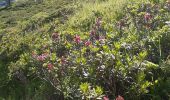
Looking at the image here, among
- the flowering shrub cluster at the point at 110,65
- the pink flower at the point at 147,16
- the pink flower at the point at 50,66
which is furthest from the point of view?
the pink flower at the point at 147,16

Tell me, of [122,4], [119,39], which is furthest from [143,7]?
[122,4]

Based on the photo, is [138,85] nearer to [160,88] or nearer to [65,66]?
[160,88]

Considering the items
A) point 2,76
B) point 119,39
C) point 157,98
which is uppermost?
point 119,39

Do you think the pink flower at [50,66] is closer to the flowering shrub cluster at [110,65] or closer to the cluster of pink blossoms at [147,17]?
the flowering shrub cluster at [110,65]

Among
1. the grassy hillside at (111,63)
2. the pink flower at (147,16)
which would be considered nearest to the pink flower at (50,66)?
the grassy hillside at (111,63)

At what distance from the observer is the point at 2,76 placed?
429 inches

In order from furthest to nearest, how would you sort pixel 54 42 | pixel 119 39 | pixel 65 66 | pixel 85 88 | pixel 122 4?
pixel 122 4, pixel 54 42, pixel 119 39, pixel 65 66, pixel 85 88

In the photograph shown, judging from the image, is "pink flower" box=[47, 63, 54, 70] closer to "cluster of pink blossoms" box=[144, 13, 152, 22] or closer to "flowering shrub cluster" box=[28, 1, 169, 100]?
"flowering shrub cluster" box=[28, 1, 169, 100]

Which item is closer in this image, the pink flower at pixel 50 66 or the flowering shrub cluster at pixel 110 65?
Result: the flowering shrub cluster at pixel 110 65

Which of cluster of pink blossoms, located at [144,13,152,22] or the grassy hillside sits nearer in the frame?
the grassy hillside

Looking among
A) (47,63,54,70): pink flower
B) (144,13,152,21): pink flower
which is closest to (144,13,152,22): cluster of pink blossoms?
(144,13,152,21): pink flower

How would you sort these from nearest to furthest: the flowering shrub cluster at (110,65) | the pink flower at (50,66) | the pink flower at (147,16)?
1. the flowering shrub cluster at (110,65)
2. the pink flower at (50,66)
3. the pink flower at (147,16)

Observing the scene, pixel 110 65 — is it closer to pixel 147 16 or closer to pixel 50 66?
pixel 50 66

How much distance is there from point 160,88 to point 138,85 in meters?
0.49
